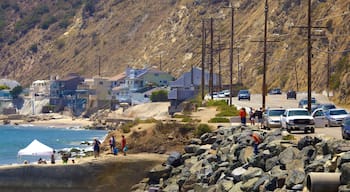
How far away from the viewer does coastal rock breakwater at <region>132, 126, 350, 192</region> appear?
25.9 meters

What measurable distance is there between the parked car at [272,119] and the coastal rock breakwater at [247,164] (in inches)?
84.9

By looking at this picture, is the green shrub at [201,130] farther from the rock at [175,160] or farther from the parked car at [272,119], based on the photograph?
the rock at [175,160]

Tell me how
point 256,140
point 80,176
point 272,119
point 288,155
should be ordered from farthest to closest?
1. point 272,119
2. point 80,176
3. point 256,140
4. point 288,155

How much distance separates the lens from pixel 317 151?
93.5 ft

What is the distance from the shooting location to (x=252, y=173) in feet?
101

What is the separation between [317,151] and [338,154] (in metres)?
2.25

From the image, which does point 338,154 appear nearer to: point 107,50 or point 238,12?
point 238,12

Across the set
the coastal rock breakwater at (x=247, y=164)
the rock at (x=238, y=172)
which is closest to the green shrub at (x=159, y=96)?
the coastal rock breakwater at (x=247, y=164)

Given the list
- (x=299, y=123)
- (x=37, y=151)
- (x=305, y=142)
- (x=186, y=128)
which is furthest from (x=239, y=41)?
(x=305, y=142)

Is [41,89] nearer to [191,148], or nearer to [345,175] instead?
[191,148]

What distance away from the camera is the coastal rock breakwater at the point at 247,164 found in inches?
1020

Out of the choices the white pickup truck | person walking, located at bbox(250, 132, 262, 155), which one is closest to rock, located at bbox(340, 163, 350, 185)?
person walking, located at bbox(250, 132, 262, 155)

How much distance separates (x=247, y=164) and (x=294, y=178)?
6.89 metres

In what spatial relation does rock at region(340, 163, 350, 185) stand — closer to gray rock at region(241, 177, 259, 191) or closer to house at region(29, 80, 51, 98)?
gray rock at region(241, 177, 259, 191)
